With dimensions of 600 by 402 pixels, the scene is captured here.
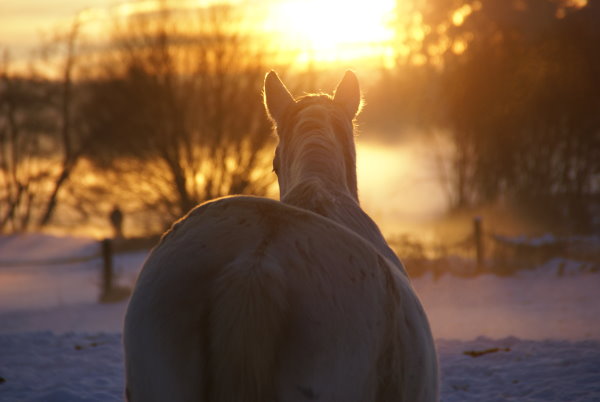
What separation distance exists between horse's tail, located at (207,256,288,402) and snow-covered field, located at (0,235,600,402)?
4.19 m

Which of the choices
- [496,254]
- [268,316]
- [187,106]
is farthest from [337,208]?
[187,106]

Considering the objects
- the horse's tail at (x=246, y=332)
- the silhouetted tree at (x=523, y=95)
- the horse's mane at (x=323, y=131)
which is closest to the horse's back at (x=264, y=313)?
the horse's tail at (x=246, y=332)

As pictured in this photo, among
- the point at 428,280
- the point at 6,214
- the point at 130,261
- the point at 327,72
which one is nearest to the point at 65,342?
the point at 428,280

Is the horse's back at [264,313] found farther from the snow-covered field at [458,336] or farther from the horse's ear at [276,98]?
the snow-covered field at [458,336]

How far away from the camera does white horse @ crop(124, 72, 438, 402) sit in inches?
75.2

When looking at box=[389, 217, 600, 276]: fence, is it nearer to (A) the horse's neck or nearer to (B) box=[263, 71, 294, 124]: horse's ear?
(B) box=[263, 71, 294, 124]: horse's ear

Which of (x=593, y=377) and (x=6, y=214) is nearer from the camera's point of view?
(x=593, y=377)

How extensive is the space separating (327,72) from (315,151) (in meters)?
16.6

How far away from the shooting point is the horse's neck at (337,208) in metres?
2.83

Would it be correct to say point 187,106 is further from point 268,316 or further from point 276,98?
point 268,316

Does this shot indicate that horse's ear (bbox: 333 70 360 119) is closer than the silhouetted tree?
Yes

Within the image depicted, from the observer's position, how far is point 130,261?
55.6 ft

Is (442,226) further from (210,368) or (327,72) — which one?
(210,368)

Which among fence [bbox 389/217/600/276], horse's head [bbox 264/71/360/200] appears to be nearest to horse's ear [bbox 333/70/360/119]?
horse's head [bbox 264/71/360/200]
